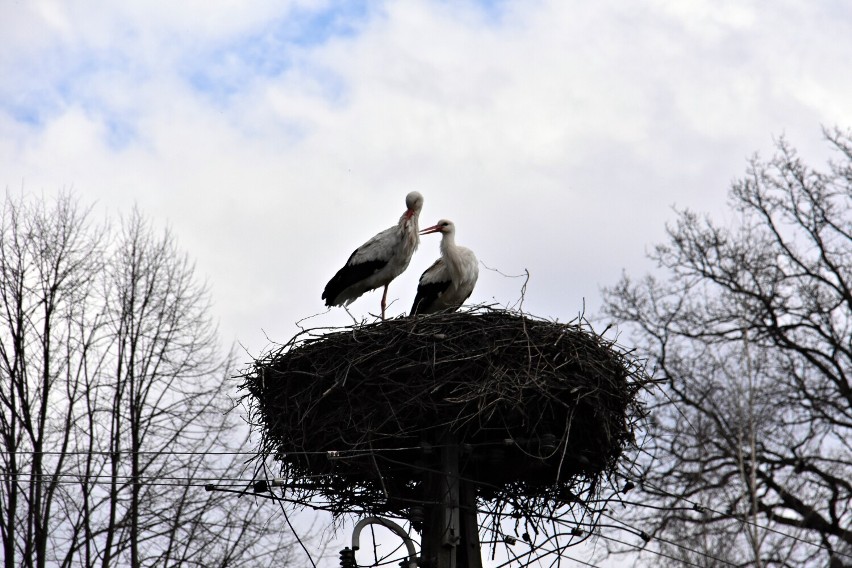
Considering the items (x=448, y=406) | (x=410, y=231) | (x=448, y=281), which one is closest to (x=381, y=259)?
(x=410, y=231)

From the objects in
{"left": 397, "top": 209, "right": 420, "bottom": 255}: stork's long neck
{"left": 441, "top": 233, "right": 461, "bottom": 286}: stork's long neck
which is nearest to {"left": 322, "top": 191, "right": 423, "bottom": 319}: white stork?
{"left": 397, "top": 209, "right": 420, "bottom": 255}: stork's long neck

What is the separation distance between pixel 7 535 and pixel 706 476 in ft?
30.8

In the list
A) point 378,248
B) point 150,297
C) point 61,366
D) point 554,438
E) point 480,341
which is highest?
point 150,297

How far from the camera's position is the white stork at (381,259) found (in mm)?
11547

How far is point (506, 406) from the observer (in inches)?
306

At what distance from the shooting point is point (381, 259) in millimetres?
11539

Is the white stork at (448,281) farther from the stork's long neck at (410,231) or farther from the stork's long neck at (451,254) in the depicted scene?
the stork's long neck at (410,231)

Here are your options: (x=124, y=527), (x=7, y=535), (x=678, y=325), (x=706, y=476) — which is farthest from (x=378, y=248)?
(x=678, y=325)

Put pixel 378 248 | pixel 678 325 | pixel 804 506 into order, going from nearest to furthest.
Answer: pixel 378 248 < pixel 804 506 < pixel 678 325

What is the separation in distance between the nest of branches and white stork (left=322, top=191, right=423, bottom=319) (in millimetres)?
3065

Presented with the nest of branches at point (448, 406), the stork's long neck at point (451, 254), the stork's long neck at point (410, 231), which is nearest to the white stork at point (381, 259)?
the stork's long neck at point (410, 231)

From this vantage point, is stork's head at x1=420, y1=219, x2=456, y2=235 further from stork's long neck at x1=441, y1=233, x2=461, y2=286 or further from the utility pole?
the utility pole

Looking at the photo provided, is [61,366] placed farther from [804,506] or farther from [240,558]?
[804,506]

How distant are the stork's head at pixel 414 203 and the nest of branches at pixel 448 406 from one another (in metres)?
3.49
